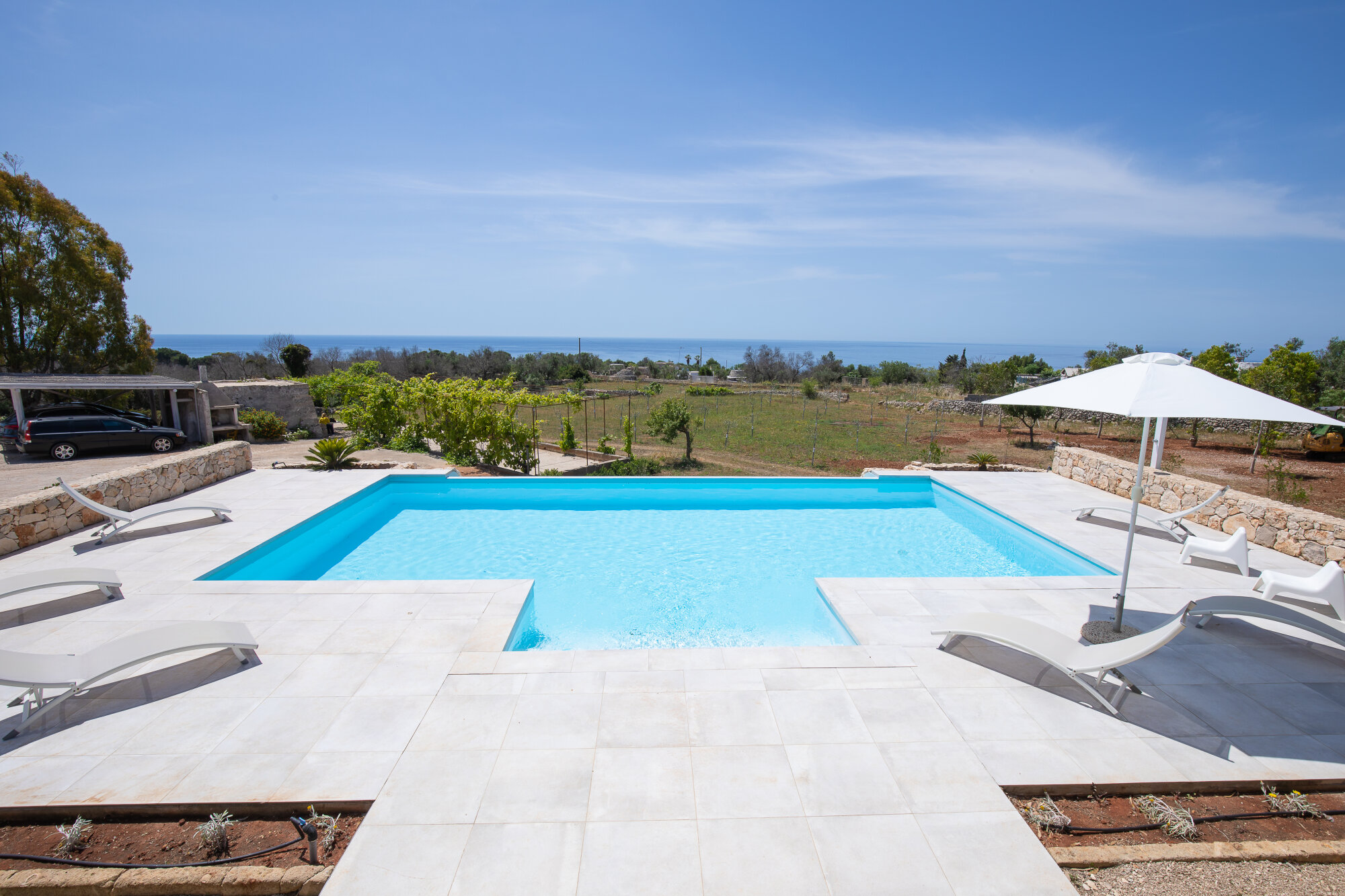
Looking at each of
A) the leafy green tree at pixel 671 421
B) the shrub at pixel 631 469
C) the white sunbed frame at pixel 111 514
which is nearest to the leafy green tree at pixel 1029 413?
the leafy green tree at pixel 671 421

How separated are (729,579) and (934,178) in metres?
19.7

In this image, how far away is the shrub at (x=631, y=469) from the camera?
39.6 feet

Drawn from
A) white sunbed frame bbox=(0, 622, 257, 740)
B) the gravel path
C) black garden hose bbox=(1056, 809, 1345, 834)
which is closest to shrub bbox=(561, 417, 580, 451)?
white sunbed frame bbox=(0, 622, 257, 740)

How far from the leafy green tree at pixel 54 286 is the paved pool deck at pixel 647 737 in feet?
68.1

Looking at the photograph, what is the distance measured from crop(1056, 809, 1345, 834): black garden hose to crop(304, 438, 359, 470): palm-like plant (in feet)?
37.5

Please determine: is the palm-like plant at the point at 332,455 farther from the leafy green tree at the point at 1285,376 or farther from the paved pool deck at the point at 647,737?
the leafy green tree at the point at 1285,376

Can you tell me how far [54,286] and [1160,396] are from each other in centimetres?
2824

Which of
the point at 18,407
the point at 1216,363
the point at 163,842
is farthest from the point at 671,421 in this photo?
the point at 1216,363

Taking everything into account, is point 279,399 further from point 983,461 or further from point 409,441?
point 983,461

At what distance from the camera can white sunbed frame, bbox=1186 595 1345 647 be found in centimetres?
404

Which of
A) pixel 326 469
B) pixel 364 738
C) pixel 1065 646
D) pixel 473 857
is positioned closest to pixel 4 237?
pixel 326 469

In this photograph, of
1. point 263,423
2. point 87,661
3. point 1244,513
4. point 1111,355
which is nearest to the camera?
point 87,661

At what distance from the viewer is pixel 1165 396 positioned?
12.5 ft

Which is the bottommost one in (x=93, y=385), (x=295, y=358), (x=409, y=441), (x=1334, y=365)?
(x=409, y=441)
